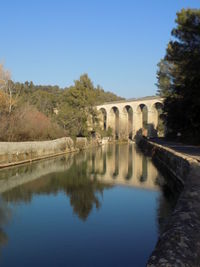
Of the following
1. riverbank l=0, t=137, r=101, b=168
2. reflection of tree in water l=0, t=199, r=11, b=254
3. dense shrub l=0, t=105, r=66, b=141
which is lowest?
reflection of tree in water l=0, t=199, r=11, b=254

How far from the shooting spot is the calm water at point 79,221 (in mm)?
5500

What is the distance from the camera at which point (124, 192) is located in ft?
38.8

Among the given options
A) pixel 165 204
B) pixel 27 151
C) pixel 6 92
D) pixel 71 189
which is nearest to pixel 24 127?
pixel 27 151

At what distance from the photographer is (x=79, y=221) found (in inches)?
304

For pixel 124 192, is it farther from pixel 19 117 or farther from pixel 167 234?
pixel 19 117

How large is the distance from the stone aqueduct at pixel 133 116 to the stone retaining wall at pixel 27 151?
3499cm

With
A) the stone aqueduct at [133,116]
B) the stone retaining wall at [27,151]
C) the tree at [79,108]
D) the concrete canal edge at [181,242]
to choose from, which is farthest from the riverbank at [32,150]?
the stone aqueduct at [133,116]

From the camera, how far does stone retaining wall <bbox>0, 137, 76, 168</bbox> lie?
60.0 feet

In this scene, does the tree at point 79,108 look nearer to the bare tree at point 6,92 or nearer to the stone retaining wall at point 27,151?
the stone retaining wall at point 27,151

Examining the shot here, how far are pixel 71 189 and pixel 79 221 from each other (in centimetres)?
426

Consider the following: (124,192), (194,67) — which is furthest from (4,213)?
(194,67)

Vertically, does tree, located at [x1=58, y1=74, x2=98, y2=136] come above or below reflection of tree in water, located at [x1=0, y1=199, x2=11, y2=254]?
above

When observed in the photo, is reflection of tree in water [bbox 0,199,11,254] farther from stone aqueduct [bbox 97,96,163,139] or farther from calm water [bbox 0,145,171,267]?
stone aqueduct [bbox 97,96,163,139]

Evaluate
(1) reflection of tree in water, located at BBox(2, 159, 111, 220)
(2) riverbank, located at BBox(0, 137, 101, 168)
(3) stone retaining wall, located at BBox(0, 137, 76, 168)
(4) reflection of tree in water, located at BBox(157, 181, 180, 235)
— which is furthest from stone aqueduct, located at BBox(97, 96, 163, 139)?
(4) reflection of tree in water, located at BBox(157, 181, 180, 235)
